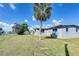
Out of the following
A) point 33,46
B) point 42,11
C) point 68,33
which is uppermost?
point 42,11

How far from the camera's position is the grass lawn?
3586 mm

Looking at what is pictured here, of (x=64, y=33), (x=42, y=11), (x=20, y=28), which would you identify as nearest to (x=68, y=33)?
(x=64, y=33)

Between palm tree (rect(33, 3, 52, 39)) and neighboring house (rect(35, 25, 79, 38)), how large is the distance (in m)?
0.13

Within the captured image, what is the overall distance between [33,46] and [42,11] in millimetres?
396

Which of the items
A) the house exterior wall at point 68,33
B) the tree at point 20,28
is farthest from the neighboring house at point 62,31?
the tree at point 20,28

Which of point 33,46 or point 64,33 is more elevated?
point 64,33

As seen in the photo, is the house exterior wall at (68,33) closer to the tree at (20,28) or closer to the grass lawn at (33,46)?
the grass lawn at (33,46)

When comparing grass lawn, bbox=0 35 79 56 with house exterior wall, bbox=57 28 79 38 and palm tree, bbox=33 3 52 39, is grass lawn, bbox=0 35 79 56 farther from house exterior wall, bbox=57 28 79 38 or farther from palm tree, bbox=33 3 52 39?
palm tree, bbox=33 3 52 39

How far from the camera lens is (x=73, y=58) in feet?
11.7

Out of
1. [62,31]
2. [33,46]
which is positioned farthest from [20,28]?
[62,31]

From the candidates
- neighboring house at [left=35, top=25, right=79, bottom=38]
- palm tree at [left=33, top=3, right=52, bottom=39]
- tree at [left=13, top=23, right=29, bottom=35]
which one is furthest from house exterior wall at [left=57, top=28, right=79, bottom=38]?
tree at [left=13, top=23, right=29, bottom=35]

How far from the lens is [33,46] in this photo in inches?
142

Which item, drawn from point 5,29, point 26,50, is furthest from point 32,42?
point 5,29

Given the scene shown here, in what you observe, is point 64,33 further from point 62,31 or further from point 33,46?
point 33,46
